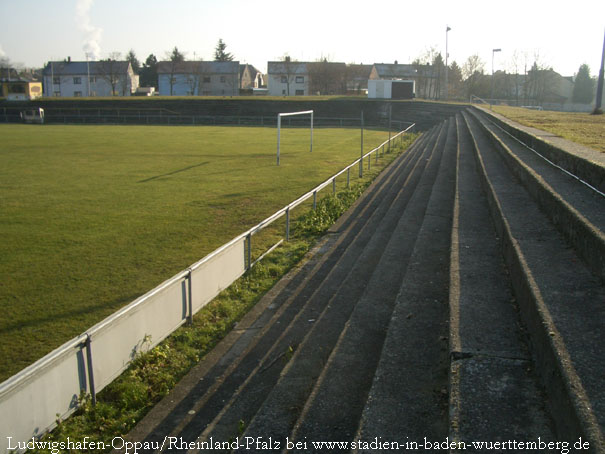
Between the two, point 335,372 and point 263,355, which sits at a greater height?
point 335,372

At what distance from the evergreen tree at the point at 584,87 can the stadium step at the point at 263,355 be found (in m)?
85.8

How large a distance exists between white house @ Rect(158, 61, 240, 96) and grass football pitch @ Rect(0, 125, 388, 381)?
236 ft

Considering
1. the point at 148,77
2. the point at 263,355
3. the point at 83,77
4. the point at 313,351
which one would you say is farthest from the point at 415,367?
the point at 148,77

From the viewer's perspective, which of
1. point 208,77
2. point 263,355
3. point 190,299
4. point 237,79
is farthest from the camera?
point 208,77

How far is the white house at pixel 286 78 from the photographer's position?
94.5 metres

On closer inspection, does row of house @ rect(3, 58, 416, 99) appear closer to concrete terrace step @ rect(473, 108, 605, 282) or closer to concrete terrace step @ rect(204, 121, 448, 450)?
concrete terrace step @ rect(473, 108, 605, 282)

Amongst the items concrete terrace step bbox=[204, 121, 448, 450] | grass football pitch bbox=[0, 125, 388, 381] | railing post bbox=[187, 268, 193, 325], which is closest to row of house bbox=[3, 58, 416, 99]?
grass football pitch bbox=[0, 125, 388, 381]

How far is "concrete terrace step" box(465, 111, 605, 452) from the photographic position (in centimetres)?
313

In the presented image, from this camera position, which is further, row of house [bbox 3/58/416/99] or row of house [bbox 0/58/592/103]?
row of house [bbox 3/58/416/99]

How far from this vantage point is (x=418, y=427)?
3.77 metres

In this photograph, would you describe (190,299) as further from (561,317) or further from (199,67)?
(199,67)

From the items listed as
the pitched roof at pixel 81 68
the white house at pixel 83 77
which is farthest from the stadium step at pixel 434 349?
the pitched roof at pixel 81 68

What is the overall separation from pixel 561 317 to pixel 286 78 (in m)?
93.7

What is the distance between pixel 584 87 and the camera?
3307 inches
